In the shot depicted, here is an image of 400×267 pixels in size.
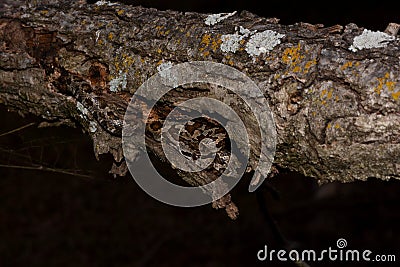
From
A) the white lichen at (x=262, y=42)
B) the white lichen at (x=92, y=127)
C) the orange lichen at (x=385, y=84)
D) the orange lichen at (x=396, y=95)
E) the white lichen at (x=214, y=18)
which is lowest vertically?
the orange lichen at (x=396, y=95)

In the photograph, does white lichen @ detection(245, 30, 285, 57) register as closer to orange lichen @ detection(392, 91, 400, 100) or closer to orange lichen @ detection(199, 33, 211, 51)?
orange lichen @ detection(199, 33, 211, 51)

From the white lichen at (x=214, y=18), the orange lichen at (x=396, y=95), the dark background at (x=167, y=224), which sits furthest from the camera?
the dark background at (x=167, y=224)

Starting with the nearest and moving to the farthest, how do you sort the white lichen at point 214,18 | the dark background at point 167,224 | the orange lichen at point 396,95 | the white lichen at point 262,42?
the orange lichen at point 396,95 → the white lichen at point 262,42 → the white lichen at point 214,18 → the dark background at point 167,224

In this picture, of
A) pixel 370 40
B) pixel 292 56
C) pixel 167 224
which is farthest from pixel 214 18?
pixel 167 224

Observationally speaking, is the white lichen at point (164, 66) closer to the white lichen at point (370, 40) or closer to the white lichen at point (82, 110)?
the white lichen at point (82, 110)

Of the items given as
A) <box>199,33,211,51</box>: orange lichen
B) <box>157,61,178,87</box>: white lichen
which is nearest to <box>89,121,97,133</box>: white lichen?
<box>157,61,178,87</box>: white lichen

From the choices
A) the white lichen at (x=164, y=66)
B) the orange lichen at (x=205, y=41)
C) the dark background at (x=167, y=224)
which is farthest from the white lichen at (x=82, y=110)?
the dark background at (x=167, y=224)

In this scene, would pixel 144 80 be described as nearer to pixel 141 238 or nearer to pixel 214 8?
pixel 141 238
